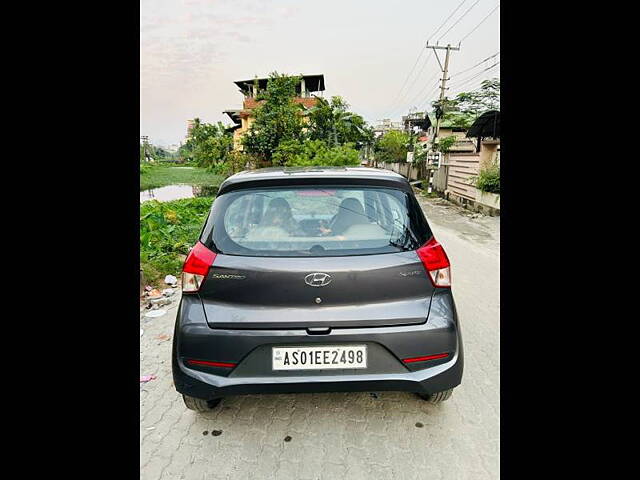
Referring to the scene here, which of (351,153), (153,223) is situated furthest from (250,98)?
(153,223)

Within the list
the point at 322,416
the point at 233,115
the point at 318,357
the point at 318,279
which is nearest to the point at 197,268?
the point at 318,279

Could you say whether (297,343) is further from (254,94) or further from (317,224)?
(254,94)

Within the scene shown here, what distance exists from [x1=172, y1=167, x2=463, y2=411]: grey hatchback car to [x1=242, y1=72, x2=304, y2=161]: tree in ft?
51.4

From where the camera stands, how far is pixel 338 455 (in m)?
2.09

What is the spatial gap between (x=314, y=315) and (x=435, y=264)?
72 centimetres

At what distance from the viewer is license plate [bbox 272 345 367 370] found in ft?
6.46

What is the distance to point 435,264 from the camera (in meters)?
2.11

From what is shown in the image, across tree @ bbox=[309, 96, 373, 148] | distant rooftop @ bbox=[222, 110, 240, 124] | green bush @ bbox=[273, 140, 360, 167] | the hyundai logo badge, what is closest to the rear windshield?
the hyundai logo badge

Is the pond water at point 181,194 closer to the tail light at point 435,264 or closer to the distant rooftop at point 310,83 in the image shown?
the tail light at point 435,264

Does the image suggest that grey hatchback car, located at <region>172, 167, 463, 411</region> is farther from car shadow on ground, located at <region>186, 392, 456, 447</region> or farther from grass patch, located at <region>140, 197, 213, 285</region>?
grass patch, located at <region>140, 197, 213, 285</region>

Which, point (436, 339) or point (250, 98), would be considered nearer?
point (436, 339)
